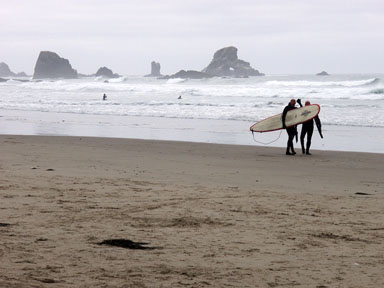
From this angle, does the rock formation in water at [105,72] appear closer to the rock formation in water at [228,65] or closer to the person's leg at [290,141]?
the rock formation in water at [228,65]

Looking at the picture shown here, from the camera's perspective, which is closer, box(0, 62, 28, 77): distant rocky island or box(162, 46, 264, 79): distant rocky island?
box(162, 46, 264, 79): distant rocky island

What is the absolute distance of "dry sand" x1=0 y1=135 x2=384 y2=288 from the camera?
4.62 metres

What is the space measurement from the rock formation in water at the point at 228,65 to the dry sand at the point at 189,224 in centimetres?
13291

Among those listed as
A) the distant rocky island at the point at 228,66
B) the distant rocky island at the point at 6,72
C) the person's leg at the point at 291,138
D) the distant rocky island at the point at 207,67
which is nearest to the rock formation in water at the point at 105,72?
the distant rocky island at the point at 207,67

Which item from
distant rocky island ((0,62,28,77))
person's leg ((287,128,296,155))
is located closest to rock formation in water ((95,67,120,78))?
distant rocky island ((0,62,28,77))

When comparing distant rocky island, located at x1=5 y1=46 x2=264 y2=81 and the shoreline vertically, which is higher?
distant rocky island, located at x1=5 y1=46 x2=264 y2=81

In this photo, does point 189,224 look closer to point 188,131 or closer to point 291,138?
point 291,138

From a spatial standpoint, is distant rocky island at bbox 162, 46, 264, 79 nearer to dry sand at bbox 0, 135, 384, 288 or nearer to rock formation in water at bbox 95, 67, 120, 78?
rock formation in water at bbox 95, 67, 120, 78

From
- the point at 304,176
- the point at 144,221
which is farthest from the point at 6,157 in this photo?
the point at 144,221

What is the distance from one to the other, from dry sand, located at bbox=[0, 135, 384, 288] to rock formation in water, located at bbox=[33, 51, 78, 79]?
142224 millimetres

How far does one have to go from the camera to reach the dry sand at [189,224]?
4.62m

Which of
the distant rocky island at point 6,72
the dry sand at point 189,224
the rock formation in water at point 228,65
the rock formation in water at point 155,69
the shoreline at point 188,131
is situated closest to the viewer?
the dry sand at point 189,224

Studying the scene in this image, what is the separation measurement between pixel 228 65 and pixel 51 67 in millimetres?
42058

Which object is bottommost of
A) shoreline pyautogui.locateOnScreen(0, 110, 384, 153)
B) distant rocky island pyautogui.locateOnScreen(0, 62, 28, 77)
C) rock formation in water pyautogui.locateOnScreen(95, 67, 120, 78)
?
shoreline pyautogui.locateOnScreen(0, 110, 384, 153)
